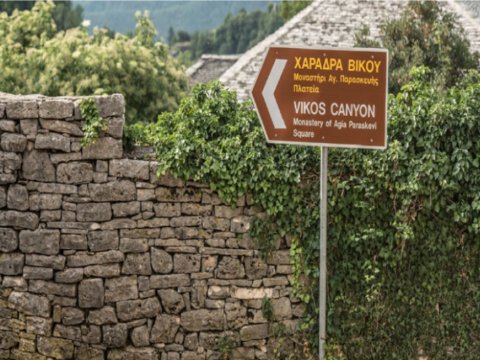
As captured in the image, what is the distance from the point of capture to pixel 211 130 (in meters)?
6.71

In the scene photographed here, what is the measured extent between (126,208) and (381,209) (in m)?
2.11

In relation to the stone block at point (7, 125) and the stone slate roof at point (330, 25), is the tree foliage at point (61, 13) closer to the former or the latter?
the stone slate roof at point (330, 25)

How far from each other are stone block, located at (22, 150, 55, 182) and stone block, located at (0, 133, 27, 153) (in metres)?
0.08

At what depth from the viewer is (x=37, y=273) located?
680 cm

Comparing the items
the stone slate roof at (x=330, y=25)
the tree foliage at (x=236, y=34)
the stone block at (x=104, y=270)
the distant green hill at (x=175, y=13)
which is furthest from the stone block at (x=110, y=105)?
the distant green hill at (x=175, y=13)

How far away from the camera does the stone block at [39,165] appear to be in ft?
22.0

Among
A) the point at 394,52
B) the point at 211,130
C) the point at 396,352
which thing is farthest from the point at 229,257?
the point at 394,52

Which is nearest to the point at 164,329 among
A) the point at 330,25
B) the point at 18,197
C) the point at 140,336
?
the point at 140,336

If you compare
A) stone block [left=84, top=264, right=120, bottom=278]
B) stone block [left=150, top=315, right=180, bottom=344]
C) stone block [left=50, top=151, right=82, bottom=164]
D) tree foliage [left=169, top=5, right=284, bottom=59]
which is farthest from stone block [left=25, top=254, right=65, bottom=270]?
tree foliage [left=169, top=5, right=284, bottom=59]

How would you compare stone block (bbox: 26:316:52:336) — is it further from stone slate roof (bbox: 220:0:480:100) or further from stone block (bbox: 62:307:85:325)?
stone slate roof (bbox: 220:0:480:100)

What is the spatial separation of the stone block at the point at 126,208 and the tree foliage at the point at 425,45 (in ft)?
22.5

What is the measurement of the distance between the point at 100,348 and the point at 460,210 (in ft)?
10.5

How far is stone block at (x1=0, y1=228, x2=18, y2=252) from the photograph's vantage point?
680 centimetres

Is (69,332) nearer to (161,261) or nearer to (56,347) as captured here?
(56,347)
